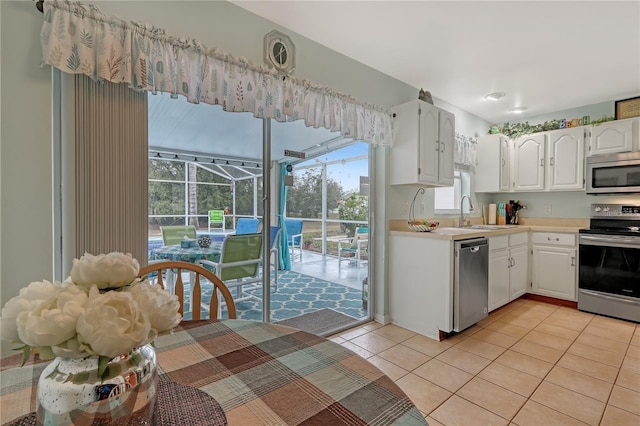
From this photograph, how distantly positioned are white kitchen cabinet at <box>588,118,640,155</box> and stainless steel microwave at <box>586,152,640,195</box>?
0.24 ft

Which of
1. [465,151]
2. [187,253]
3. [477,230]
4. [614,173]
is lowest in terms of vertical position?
[187,253]

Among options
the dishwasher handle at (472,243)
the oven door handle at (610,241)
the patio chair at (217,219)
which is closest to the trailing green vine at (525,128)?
the oven door handle at (610,241)

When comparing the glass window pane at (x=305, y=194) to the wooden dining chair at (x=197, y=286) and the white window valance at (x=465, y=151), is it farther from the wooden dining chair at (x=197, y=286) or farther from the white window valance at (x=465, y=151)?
the white window valance at (x=465, y=151)

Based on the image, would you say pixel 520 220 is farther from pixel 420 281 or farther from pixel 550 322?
pixel 420 281

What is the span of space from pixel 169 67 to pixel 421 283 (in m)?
2.56

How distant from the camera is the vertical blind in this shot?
5.10 ft

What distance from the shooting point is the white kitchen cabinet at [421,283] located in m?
2.64

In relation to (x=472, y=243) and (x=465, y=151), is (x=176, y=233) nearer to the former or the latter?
(x=472, y=243)

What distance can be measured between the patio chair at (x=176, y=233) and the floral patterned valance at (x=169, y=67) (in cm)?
88

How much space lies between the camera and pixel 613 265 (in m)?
3.20

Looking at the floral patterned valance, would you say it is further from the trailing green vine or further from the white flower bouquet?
the trailing green vine

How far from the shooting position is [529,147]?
405 centimetres

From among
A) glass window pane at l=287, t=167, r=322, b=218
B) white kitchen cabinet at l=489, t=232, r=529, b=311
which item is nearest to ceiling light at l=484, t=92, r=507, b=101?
white kitchen cabinet at l=489, t=232, r=529, b=311

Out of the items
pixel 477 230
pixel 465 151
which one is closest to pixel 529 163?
pixel 465 151
